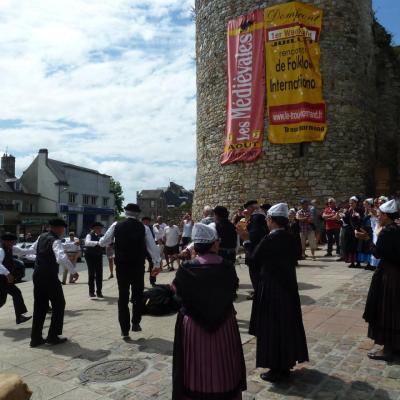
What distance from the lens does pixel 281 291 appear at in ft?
12.7

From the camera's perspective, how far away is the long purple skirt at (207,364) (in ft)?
9.46

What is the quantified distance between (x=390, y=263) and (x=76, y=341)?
396 cm

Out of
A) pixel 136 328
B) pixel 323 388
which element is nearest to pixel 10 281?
pixel 136 328

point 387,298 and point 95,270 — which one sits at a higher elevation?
point 387,298

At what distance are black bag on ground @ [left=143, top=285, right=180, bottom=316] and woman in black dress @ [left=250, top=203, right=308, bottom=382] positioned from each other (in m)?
2.68

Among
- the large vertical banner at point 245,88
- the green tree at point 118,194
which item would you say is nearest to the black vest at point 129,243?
the large vertical banner at point 245,88

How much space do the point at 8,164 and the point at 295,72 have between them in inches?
1362

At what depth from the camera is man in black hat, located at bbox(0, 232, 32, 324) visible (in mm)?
6035

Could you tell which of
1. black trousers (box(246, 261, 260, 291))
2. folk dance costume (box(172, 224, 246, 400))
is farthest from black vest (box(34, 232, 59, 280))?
folk dance costume (box(172, 224, 246, 400))

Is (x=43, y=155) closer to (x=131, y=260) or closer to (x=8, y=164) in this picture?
(x=8, y=164)

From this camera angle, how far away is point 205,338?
2912 mm

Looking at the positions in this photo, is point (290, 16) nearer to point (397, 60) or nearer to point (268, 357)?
point (397, 60)

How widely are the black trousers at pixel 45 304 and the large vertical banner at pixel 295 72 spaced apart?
12155 millimetres

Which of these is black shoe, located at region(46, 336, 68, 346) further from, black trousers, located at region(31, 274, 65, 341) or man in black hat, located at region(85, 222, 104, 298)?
man in black hat, located at region(85, 222, 104, 298)
